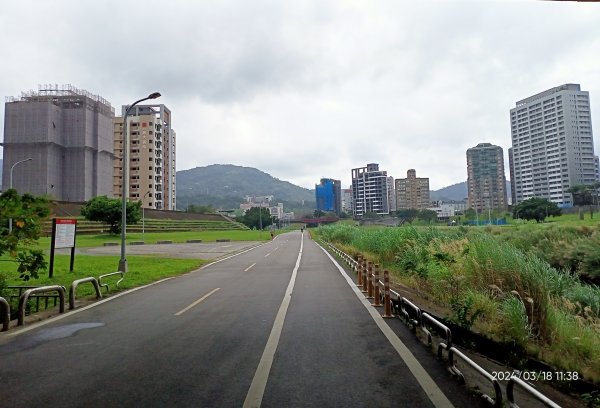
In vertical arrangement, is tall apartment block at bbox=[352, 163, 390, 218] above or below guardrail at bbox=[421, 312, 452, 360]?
above

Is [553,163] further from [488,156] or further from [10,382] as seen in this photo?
[488,156]

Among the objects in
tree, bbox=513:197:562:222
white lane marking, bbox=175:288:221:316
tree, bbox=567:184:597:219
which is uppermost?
tree, bbox=567:184:597:219

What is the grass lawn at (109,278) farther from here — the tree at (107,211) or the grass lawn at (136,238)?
the tree at (107,211)

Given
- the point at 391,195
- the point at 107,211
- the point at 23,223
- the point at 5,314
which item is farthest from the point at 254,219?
the point at 23,223

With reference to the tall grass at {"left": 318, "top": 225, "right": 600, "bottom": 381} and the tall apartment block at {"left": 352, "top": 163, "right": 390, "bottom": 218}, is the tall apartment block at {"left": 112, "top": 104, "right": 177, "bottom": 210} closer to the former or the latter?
the tall apartment block at {"left": 352, "top": 163, "right": 390, "bottom": 218}

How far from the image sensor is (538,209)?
63875 mm

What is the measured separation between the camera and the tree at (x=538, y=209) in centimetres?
6347

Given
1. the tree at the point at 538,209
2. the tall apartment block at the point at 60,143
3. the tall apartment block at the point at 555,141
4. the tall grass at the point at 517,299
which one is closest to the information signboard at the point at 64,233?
the tall grass at the point at 517,299

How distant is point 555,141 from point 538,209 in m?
19.5

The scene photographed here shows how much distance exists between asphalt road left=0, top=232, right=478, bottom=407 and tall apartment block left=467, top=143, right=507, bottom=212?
4762 inches

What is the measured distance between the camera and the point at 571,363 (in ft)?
18.9

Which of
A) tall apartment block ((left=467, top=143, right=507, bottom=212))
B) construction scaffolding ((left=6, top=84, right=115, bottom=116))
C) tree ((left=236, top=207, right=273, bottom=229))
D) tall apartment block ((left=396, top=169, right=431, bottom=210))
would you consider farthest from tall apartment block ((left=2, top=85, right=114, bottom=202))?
tall apartment block ((left=396, top=169, right=431, bottom=210))

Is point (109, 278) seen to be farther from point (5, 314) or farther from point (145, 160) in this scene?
point (145, 160)

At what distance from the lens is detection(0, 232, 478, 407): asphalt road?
4461mm
